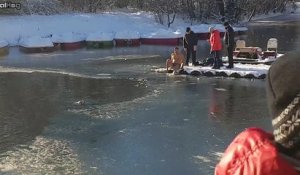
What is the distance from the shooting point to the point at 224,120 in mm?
10742

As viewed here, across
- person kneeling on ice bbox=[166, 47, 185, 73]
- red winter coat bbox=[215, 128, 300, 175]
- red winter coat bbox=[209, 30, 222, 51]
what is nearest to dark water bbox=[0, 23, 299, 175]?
person kneeling on ice bbox=[166, 47, 185, 73]

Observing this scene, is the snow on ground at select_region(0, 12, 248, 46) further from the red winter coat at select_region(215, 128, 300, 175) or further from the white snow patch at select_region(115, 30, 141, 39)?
the red winter coat at select_region(215, 128, 300, 175)

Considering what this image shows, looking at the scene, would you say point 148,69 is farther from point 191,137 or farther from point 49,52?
point 191,137

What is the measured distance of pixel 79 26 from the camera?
33438mm

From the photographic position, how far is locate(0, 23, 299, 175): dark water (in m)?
8.09

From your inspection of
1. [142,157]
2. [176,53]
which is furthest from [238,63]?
[142,157]

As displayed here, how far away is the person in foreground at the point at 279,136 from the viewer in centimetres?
153


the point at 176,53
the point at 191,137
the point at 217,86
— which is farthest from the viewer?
the point at 176,53

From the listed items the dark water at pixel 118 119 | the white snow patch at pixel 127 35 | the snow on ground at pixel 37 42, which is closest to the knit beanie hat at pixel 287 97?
the dark water at pixel 118 119

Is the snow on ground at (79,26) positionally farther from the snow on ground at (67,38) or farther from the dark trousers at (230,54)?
the dark trousers at (230,54)

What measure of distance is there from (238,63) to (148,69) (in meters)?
3.22

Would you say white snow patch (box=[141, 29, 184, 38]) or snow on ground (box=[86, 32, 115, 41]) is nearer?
snow on ground (box=[86, 32, 115, 41])

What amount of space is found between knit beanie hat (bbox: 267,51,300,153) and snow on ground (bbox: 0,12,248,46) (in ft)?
88.3

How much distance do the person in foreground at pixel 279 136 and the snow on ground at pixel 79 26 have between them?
2690 centimetres
